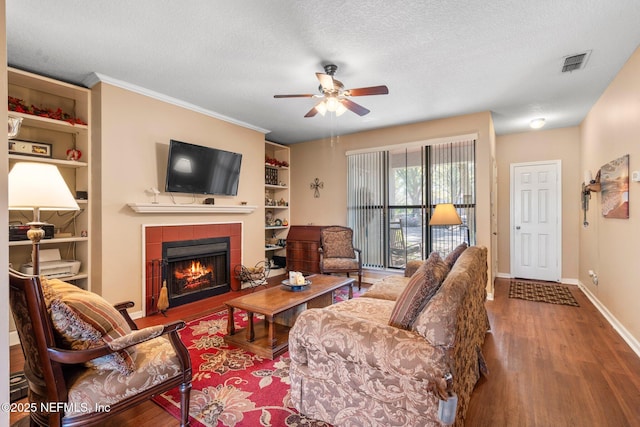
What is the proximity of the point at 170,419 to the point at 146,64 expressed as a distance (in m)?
3.01

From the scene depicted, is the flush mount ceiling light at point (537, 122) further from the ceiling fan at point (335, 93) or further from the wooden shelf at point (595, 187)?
the ceiling fan at point (335, 93)

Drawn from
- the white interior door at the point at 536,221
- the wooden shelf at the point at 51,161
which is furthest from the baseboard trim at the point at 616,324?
the wooden shelf at the point at 51,161

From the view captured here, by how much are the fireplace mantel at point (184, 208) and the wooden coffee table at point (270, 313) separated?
5.37ft

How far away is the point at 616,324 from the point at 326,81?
382cm

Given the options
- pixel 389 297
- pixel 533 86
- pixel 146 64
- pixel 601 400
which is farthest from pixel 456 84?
pixel 146 64

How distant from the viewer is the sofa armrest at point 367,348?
4.40 ft

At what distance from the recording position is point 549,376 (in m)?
2.22

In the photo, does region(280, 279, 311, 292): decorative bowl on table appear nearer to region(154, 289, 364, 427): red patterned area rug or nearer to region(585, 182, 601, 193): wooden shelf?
region(154, 289, 364, 427): red patterned area rug

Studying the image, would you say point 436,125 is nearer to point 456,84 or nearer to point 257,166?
point 456,84

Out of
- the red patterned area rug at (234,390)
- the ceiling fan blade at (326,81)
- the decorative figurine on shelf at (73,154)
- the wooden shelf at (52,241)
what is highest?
the ceiling fan blade at (326,81)

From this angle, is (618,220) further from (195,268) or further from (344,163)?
(195,268)

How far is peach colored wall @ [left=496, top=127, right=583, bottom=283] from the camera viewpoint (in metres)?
5.00

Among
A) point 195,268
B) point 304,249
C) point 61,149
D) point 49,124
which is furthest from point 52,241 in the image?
point 304,249

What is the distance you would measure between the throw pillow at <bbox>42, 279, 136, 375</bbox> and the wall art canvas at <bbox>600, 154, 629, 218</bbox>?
4180 mm
